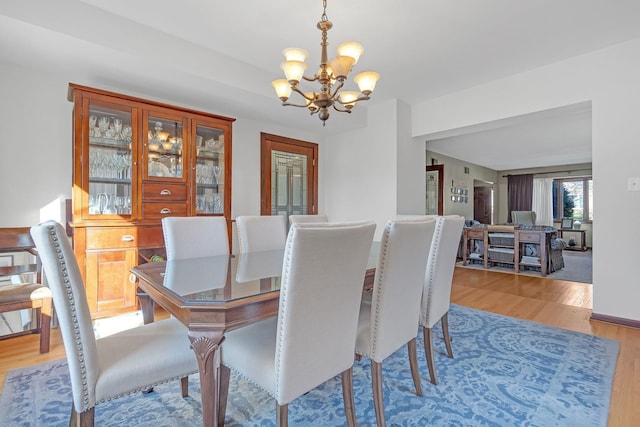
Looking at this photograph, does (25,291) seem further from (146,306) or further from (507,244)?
(507,244)

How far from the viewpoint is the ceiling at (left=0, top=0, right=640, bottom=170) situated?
2266 millimetres

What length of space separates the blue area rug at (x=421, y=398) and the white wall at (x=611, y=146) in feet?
2.89

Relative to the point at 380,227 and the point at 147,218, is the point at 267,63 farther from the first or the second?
the point at 380,227

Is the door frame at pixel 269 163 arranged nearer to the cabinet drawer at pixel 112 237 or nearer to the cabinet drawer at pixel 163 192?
the cabinet drawer at pixel 163 192

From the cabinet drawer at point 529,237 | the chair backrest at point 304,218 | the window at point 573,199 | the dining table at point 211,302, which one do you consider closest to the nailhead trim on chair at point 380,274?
the dining table at point 211,302

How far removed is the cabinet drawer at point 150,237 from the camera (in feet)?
9.53

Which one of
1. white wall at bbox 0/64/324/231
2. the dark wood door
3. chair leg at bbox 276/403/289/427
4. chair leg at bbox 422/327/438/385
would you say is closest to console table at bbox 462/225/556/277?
the dark wood door

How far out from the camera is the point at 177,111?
310 centimetres

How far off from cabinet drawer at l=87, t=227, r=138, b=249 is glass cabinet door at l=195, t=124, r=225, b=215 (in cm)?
64

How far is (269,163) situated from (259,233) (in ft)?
6.47

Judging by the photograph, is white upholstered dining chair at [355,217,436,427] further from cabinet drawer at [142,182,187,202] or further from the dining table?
cabinet drawer at [142,182,187,202]

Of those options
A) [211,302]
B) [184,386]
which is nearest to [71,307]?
[211,302]

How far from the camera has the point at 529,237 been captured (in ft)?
17.3

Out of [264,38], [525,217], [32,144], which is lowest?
[525,217]
